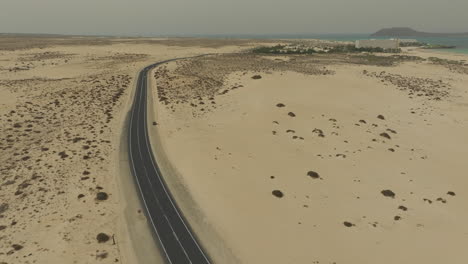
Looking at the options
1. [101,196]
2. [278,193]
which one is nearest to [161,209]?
[101,196]

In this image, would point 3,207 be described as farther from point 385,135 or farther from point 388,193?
point 385,135

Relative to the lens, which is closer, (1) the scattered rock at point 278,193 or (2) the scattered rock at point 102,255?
(2) the scattered rock at point 102,255

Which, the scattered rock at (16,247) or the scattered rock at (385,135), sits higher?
the scattered rock at (385,135)

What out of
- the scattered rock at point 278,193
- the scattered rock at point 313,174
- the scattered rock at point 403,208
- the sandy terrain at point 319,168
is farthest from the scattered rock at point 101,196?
the scattered rock at point 403,208

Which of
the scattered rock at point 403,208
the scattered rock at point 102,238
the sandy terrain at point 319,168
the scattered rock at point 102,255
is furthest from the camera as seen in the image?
the scattered rock at point 403,208

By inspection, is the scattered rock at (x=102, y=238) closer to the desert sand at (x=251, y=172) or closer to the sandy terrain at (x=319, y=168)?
the desert sand at (x=251, y=172)

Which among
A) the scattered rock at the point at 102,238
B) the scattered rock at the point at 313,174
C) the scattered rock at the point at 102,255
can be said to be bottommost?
the scattered rock at the point at 102,255

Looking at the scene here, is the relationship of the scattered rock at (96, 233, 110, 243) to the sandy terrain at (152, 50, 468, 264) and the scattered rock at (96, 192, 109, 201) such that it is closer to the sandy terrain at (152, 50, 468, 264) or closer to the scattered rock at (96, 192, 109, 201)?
the scattered rock at (96, 192, 109, 201)

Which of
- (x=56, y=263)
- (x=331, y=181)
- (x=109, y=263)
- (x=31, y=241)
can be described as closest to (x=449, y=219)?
(x=331, y=181)
